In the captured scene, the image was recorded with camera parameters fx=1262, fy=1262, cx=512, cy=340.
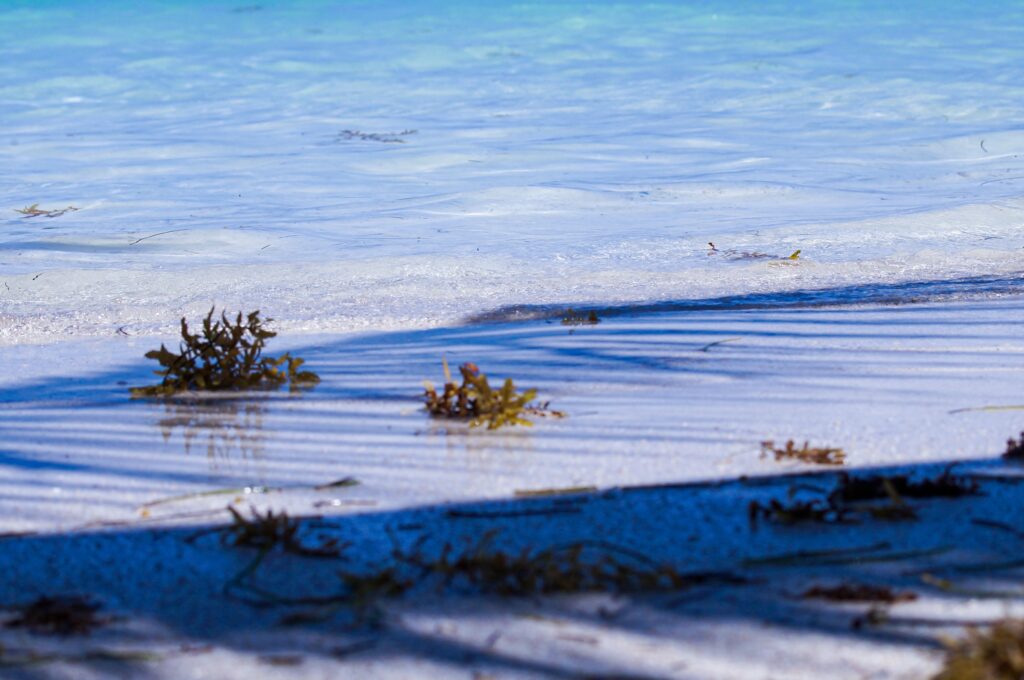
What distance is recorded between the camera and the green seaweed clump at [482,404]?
2.48 metres

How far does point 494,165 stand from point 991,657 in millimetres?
6951

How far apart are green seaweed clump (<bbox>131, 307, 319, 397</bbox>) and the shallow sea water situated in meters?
1.20

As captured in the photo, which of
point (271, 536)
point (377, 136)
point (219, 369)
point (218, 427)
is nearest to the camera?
point (271, 536)

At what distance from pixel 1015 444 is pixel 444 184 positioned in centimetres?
554

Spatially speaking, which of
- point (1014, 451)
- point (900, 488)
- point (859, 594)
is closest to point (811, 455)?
point (900, 488)

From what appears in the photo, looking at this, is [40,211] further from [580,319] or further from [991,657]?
[991,657]

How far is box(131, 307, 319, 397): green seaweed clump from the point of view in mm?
2928

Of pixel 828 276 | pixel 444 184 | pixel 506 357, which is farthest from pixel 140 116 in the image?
pixel 506 357

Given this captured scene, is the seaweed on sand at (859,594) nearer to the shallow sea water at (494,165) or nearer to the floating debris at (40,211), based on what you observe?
the shallow sea water at (494,165)

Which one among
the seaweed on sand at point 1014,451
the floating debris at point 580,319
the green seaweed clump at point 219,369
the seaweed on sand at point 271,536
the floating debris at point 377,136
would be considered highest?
the floating debris at point 377,136

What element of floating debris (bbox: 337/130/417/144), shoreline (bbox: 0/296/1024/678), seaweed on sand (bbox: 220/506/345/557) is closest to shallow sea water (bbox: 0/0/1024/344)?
floating debris (bbox: 337/130/417/144)

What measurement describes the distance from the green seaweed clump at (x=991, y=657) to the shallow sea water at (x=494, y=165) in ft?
10.1

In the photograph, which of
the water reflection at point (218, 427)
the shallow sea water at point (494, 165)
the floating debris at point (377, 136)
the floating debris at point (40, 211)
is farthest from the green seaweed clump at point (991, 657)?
the floating debris at point (377, 136)

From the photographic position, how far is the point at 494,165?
8.04 metres
